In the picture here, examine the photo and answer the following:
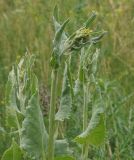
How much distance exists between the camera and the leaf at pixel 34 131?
73.8 inches

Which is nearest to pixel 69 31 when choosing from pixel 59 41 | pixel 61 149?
pixel 61 149

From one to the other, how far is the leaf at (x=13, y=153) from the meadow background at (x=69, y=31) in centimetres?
148

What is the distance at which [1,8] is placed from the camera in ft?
19.6

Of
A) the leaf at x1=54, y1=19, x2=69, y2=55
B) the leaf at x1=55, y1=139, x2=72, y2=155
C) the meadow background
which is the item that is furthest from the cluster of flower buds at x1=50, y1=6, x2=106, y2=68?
the meadow background

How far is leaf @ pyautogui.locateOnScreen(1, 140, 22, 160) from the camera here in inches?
79.1

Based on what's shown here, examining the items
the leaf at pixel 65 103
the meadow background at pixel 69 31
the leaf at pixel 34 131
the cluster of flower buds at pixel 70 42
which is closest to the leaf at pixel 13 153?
the leaf at pixel 34 131

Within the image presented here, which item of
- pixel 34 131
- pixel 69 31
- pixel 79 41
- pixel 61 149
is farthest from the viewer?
pixel 69 31

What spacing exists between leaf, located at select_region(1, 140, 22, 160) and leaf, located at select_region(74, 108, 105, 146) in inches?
9.0

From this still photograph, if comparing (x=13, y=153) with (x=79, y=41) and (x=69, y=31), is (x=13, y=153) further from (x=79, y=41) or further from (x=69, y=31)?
(x=69, y=31)

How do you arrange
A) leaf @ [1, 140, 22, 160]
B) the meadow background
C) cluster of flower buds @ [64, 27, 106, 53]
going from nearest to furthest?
cluster of flower buds @ [64, 27, 106, 53] < leaf @ [1, 140, 22, 160] < the meadow background

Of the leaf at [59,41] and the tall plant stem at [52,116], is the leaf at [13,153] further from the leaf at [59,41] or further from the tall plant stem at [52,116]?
the leaf at [59,41]

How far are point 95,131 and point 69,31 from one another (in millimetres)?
2326

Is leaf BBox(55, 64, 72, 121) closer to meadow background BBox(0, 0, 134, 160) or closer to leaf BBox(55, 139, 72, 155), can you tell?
leaf BBox(55, 139, 72, 155)

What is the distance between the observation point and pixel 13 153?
6.60 feet
